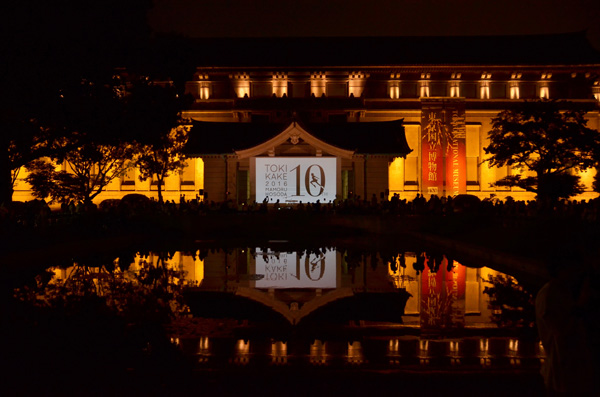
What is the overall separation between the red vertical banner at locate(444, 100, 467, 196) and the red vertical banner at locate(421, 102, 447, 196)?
19.7 inches

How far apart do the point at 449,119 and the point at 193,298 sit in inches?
1746

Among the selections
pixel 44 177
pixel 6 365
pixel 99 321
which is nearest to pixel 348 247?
pixel 99 321

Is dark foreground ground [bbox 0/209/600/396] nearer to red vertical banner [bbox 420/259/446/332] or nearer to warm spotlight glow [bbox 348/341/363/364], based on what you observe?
warm spotlight glow [bbox 348/341/363/364]

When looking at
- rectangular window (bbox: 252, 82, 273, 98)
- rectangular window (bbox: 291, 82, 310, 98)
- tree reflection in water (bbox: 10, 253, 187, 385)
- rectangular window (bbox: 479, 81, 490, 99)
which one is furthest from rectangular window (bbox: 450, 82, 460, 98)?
tree reflection in water (bbox: 10, 253, 187, 385)

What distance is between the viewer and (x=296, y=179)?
3775 centimetres

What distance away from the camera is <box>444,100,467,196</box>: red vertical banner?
51.6 metres

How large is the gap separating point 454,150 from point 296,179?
19571 millimetres

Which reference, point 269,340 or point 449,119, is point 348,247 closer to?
point 269,340

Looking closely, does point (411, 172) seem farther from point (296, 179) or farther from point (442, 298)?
point (442, 298)

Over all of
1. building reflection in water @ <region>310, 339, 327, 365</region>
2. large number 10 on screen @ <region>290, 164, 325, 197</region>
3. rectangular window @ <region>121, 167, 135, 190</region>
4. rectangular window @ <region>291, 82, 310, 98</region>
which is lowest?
building reflection in water @ <region>310, 339, 327, 365</region>

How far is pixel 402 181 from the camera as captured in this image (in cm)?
5800

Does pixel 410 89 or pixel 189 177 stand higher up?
pixel 410 89

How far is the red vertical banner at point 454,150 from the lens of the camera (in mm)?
51625

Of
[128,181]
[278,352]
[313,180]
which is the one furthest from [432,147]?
[278,352]
